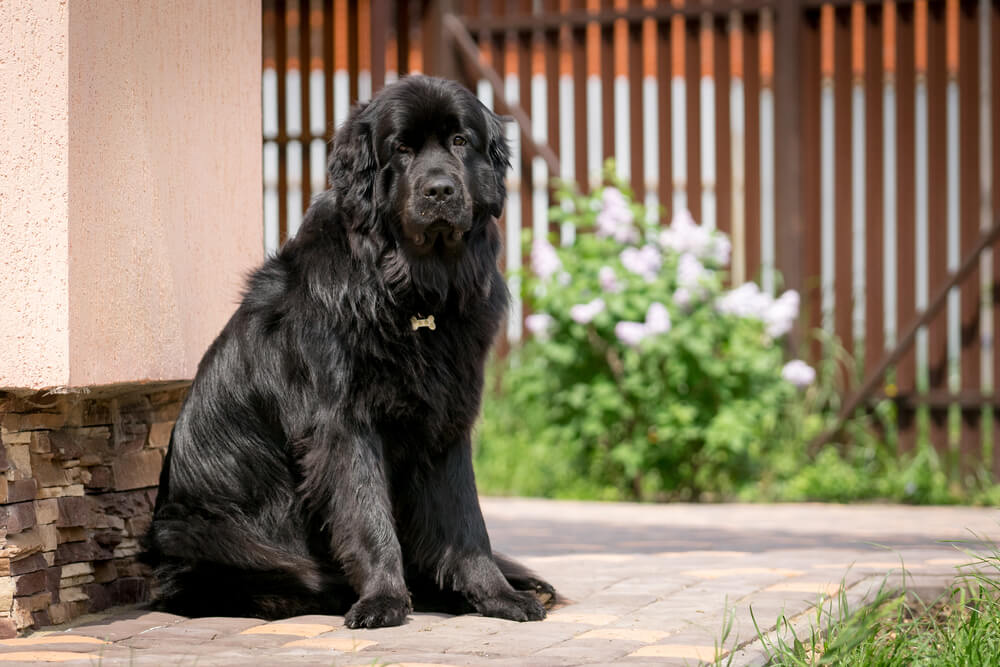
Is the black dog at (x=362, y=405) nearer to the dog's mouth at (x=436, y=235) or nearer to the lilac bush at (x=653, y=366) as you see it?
the dog's mouth at (x=436, y=235)

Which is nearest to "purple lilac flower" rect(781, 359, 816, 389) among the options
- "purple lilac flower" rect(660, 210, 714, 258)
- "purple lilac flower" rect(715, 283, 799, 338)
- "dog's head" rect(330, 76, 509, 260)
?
"purple lilac flower" rect(715, 283, 799, 338)

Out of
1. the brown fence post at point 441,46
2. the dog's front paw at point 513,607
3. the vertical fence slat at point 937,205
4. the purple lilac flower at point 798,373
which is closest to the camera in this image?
the dog's front paw at point 513,607

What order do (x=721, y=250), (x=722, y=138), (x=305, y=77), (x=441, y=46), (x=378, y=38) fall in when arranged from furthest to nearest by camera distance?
(x=305, y=77) < (x=378, y=38) < (x=441, y=46) < (x=722, y=138) < (x=721, y=250)

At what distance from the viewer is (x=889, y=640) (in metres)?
2.63

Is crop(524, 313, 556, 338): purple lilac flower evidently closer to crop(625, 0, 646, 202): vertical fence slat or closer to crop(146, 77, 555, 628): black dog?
crop(625, 0, 646, 202): vertical fence slat

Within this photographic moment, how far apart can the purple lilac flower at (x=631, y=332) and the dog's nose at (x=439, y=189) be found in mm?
3048

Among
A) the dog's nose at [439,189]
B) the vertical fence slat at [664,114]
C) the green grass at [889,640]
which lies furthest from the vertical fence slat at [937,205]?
the dog's nose at [439,189]

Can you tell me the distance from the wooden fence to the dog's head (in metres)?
2.89

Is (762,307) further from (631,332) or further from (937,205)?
(937,205)

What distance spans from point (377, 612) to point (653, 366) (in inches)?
134

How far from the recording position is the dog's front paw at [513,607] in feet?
9.84

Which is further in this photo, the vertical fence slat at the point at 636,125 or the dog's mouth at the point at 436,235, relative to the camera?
the vertical fence slat at the point at 636,125

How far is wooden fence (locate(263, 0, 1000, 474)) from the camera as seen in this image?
625 centimetres

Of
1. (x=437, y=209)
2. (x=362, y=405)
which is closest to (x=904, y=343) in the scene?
(x=437, y=209)
